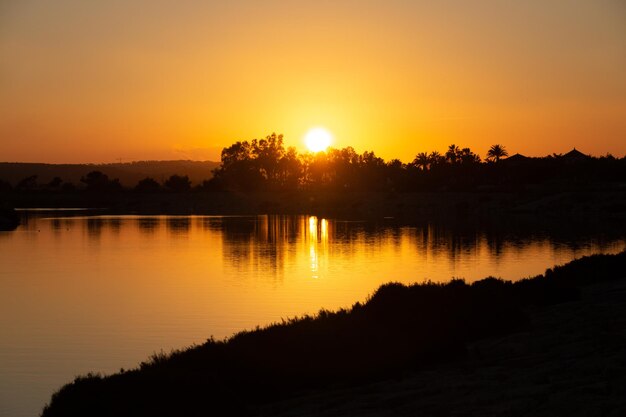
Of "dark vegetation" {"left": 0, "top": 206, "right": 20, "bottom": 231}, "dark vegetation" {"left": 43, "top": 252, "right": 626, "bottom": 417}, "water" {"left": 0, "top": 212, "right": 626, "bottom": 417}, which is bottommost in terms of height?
"water" {"left": 0, "top": 212, "right": 626, "bottom": 417}

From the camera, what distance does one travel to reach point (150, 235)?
73.7 meters

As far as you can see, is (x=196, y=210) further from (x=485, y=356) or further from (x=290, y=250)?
(x=485, y=356)

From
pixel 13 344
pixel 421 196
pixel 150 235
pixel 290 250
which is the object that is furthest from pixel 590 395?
pixel 421 196

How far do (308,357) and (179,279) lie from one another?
973 inches

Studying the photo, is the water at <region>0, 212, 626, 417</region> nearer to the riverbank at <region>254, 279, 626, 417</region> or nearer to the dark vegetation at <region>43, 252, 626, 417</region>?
the dark vegetation at <region>43, 252, 626, 417</region>

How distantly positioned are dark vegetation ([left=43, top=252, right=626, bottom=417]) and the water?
4.00m

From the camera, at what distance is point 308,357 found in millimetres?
14031

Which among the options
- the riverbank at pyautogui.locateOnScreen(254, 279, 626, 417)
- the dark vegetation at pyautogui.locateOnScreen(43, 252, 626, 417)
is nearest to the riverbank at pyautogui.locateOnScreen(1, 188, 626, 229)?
the dark vegetation at pyautogui.locateOnScreen(43, 252, 626, 417)

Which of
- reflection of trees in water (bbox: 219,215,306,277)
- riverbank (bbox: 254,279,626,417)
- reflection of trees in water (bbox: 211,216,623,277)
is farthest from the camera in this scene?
reflection of trees in water (bbox: 211,216,623,277)

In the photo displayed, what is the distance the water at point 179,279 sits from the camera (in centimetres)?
2030

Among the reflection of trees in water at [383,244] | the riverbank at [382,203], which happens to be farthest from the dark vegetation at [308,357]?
the riverbank at [382,203]

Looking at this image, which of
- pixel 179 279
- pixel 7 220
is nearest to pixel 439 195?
pixel 7 220

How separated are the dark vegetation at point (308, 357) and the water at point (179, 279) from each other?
400 cm

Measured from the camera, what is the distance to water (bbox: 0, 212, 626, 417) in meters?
→ 20.3
